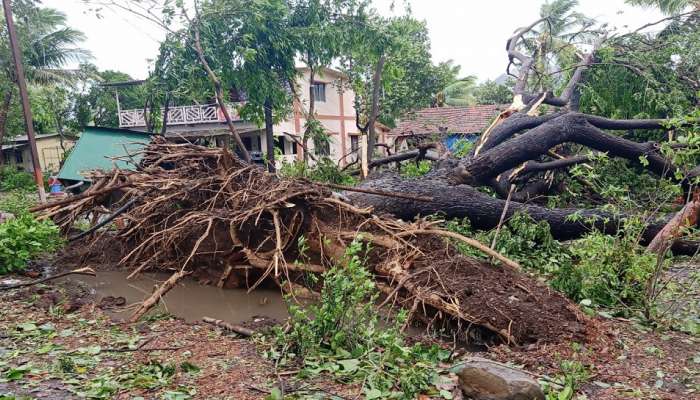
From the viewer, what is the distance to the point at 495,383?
2883 millimetres

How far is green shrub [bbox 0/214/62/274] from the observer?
5691mm

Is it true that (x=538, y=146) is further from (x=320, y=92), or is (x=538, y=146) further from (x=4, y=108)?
(x=4, y=108)

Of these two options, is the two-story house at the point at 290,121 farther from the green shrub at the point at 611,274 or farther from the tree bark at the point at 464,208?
the green shrub at the point at 611,274

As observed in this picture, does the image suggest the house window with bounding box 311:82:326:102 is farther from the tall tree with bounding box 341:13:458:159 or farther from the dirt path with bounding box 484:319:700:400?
the dirt path with bounding box 484:319:700:400

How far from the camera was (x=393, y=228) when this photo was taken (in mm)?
5582

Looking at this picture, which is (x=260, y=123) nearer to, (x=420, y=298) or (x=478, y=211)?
(x=478, y=211)

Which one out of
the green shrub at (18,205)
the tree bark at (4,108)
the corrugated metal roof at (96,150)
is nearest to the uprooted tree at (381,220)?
the green shrub at (18,205)

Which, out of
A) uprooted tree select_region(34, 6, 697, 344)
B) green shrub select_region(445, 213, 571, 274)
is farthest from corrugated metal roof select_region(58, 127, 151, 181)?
green shrub select_region(445, 213, 571, 274)

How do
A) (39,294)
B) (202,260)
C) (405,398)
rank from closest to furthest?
(405,398) → (39,294) → (202,260)

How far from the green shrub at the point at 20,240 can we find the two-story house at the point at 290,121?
29.6ft

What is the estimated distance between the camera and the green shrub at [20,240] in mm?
5691

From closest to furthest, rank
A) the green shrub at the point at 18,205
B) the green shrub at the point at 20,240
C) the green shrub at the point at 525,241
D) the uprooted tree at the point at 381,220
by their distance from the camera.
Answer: the uprooted tree at the point at 381,220, the green shrub at the point at 20,240, the green shrub at the point at 525,241, the green shrub at the point at 18,205

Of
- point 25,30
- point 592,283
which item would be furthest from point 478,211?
point 25,30

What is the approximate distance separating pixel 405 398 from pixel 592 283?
2.76m
